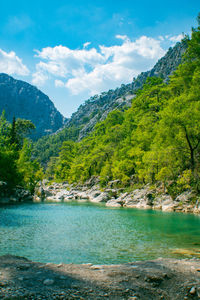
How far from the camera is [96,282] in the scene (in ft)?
19.6

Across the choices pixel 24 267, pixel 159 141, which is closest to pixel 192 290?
pixel 24 267

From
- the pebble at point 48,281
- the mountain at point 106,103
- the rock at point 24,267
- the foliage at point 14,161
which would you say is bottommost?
the rock at point 24,267

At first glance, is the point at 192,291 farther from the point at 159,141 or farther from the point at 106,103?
the point at 106,103

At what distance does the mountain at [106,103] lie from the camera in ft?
450

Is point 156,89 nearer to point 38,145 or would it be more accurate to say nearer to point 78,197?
point 78,197

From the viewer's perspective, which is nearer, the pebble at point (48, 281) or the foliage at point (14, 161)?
the pebble at point (48, 281)

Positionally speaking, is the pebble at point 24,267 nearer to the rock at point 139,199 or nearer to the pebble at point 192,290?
the pebble at point 192,290

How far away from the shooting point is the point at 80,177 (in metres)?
73.6

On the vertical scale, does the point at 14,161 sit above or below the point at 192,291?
above

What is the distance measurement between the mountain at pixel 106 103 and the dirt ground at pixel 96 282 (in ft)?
399

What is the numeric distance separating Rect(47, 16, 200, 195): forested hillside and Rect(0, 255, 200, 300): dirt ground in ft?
74.9

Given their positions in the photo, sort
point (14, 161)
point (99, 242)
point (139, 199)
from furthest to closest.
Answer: point (14, 161) < point (139, 199) < point (99, 242)

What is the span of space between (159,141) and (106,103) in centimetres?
13601

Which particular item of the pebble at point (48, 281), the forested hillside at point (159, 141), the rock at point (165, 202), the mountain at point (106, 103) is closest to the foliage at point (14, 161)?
the forested hillside at point (159, 141)
